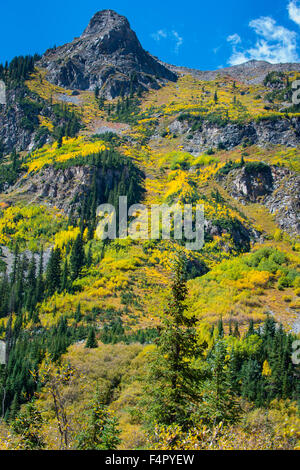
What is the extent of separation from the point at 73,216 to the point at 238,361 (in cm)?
7584

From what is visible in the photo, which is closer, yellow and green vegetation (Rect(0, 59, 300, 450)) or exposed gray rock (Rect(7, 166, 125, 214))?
yellow and green vegetation (Rect(0, 59, 300, 450))

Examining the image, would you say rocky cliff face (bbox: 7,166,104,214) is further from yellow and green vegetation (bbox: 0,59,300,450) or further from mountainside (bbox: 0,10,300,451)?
yellow and green vegetation (bbox: 0,59,300,450)

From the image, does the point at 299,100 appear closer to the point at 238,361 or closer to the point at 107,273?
the point at 107,273

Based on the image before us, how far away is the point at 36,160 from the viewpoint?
132 meters

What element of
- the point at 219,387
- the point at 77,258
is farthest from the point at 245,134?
the point at 219,387

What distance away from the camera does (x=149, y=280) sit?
234 ft

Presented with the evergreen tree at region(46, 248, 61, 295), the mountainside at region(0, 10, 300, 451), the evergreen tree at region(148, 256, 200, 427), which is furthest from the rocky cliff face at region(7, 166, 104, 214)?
the evergreen tree at region(148, 256, 200, 427)

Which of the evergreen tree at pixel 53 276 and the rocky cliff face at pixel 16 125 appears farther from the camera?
the rocky cliff face at pixel 16 125

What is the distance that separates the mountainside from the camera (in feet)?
47.9

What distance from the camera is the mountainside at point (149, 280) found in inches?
575

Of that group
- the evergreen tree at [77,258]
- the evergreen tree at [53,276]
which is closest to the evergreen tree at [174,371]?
the evergreen tree at [77,258]

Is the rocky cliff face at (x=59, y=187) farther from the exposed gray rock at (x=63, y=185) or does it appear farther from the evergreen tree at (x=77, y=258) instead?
the evergreen tree at (x=77, y=258)

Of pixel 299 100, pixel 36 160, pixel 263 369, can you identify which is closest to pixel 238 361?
pixel 263 369

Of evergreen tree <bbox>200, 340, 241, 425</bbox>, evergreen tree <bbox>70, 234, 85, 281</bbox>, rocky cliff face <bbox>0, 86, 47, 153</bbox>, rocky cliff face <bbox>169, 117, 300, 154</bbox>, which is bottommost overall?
evergreen tree <bbox>200, 340, 241, 425</bbox>
